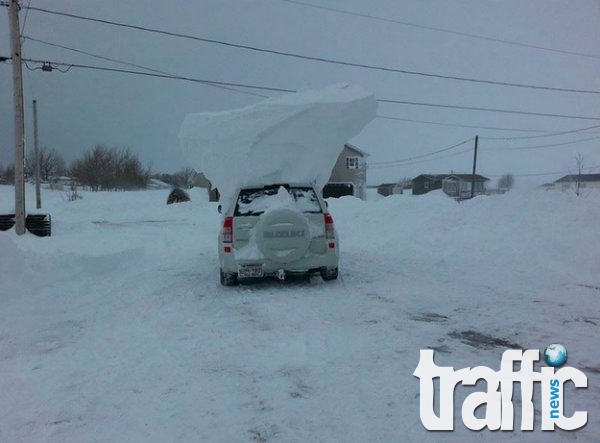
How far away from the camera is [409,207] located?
61.4 ft

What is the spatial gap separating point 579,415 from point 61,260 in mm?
10254

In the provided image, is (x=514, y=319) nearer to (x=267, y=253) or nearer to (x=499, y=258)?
(x=267, y=253)

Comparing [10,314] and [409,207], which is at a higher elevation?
[409,207]

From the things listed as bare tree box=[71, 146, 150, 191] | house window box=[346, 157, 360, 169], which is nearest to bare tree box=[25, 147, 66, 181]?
bare tree box=[71, 146, 150, 191]

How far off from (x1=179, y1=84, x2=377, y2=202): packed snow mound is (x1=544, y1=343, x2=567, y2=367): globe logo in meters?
6.31

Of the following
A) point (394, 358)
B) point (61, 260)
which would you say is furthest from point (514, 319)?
point (61, 260)

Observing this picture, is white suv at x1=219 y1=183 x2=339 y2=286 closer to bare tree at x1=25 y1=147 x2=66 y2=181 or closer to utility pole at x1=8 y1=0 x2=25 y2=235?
utility pole at x1=8 y1=0 x2=25 y2=235

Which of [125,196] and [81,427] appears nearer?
[81,427]

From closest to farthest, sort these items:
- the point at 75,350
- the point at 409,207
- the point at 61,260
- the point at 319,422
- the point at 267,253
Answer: the point at 319,422, the point at 75,350, the point at 267,253, the point at 61,260, the point at 409,207

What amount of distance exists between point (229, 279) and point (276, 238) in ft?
4.39

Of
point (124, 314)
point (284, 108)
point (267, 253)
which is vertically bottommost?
point (124, 314)

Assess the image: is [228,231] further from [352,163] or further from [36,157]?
[352,163]

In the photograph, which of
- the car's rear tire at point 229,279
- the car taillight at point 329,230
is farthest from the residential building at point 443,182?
the car's rear tire at point 229,279

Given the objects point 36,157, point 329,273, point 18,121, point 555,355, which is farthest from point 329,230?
point 36,157
